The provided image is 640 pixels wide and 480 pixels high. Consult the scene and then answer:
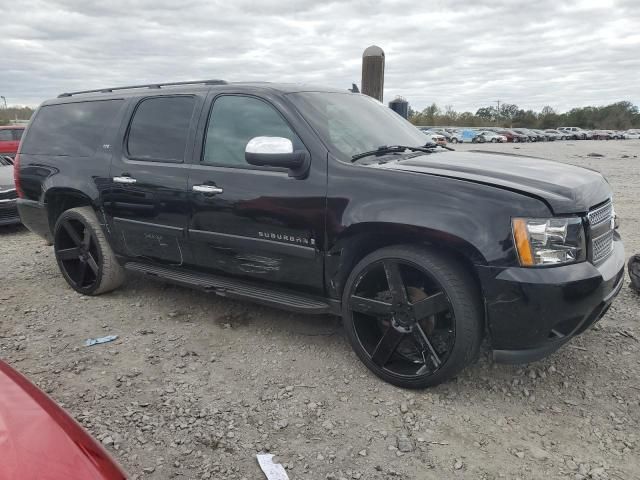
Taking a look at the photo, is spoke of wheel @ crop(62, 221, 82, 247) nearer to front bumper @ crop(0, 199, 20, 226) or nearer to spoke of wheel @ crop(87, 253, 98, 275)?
spoke of wheel @ crop(87, 253, 98, 275)

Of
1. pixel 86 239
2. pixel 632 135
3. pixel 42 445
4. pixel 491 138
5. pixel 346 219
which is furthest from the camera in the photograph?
pixel 632 135

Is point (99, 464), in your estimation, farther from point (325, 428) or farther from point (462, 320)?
point (462, 320)

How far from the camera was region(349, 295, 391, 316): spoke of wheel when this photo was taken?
296cm

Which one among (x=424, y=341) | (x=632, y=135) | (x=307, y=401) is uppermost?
(x=632, y=135)

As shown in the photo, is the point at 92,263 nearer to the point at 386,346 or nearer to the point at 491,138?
the point at 386,346

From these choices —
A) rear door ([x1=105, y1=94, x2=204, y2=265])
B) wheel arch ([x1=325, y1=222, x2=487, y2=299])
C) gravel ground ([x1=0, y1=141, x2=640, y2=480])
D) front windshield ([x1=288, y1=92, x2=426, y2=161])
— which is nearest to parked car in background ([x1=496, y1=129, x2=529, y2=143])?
front windshield ([x1=288, y1=92, x2=426, y2=161])

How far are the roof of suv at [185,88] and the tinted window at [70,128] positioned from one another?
0.10 m

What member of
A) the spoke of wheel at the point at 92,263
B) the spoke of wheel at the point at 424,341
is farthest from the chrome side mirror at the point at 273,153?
the spoke of wheel at the point at 92,263

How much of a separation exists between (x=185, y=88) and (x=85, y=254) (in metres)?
1.82

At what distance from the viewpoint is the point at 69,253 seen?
468 centimetres

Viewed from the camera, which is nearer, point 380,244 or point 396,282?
point 396,282

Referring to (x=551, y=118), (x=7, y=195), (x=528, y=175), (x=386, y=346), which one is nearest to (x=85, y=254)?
(x=386, y=346)

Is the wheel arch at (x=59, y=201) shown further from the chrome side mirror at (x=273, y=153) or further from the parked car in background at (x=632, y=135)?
the parked car in background at (x=632, y=135)

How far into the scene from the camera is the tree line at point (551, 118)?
79.3m
